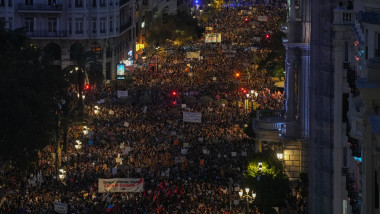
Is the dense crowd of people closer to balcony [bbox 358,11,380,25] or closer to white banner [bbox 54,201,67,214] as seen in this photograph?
white banner [bbox 54,201,67,214]

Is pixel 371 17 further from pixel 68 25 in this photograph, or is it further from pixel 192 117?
pixel 68 25

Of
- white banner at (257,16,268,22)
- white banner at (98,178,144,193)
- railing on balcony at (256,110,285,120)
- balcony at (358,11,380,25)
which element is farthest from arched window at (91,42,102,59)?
balcony at (358,11,380,25)

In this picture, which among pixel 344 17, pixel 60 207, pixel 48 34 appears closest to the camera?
pixel 344 17

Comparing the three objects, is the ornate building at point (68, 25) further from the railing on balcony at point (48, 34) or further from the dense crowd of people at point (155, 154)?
the dense crowd of people at point (155, 154)

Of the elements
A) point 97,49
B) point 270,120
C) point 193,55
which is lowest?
point 270,120

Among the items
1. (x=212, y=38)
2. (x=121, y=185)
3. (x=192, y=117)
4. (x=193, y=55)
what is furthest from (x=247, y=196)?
(x=212, y=38)

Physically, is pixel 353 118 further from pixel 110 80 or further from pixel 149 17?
pixel 149 17

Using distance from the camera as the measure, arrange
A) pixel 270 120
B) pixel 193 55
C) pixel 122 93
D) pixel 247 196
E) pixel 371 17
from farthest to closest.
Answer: pixel 193 55 < pixel 122 93 < pixel 270 120 < pixel 247 196 < pixel 371 17

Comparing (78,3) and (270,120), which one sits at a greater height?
(78,3)
